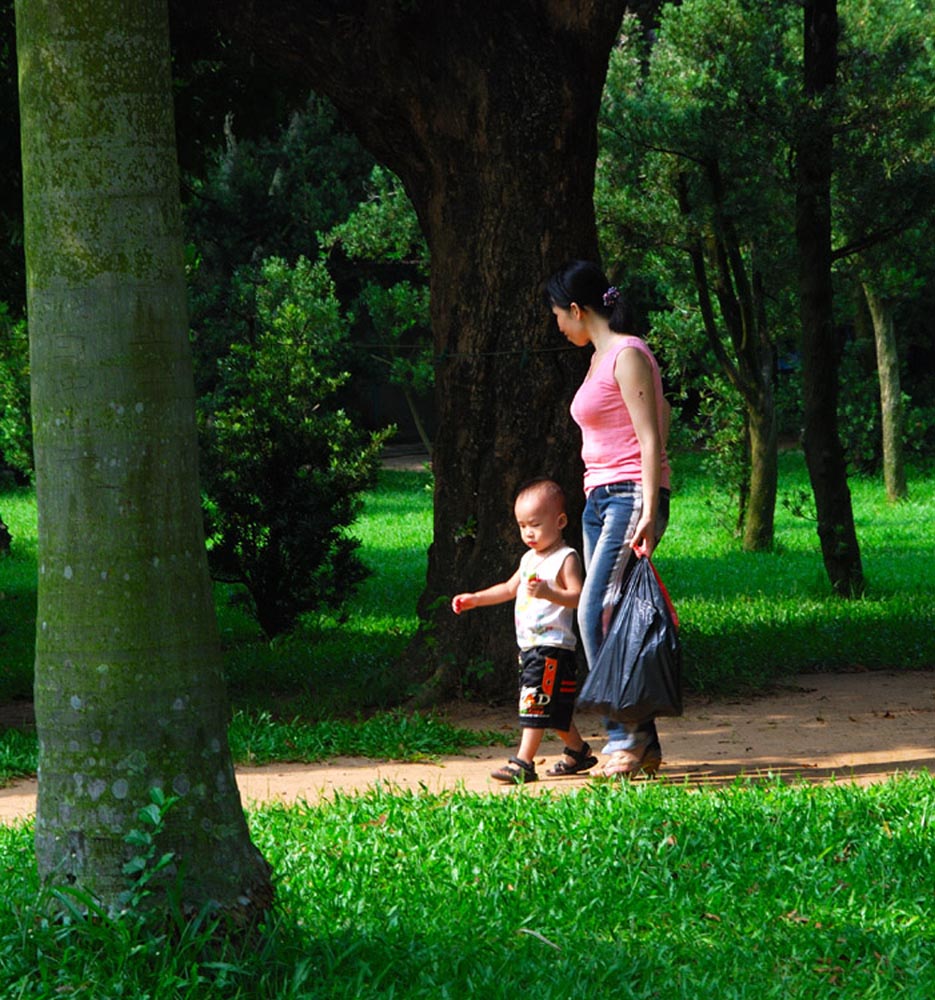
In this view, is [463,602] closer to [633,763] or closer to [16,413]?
[633,763]

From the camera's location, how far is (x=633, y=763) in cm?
614

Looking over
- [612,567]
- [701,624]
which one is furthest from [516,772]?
[701,624]

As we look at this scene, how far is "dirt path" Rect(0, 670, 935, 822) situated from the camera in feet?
20.9

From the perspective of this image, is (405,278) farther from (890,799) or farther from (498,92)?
(890,799)

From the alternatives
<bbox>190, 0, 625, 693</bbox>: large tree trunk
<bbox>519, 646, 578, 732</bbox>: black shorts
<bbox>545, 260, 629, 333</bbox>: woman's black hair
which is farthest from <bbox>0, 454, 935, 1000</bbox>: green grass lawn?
<bbox>545, 260, 629, 333</bbox>: woman's black hair

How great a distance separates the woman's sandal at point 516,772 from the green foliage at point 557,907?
14.5 inches

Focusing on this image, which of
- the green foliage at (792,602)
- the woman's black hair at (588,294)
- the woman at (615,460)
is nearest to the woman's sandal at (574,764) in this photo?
the woman at (615,460)

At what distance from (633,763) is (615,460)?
1.28 meters

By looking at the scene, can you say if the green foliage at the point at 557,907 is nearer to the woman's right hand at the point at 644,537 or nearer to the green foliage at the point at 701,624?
the woman's right hand at the point at 644,537

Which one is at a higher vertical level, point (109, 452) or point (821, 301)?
point (821, 301)

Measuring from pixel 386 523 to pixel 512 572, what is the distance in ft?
55.0

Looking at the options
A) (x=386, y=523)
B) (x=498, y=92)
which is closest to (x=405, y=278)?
(x=386, y=523)

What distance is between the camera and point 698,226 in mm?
15039

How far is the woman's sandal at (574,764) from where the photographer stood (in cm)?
636
